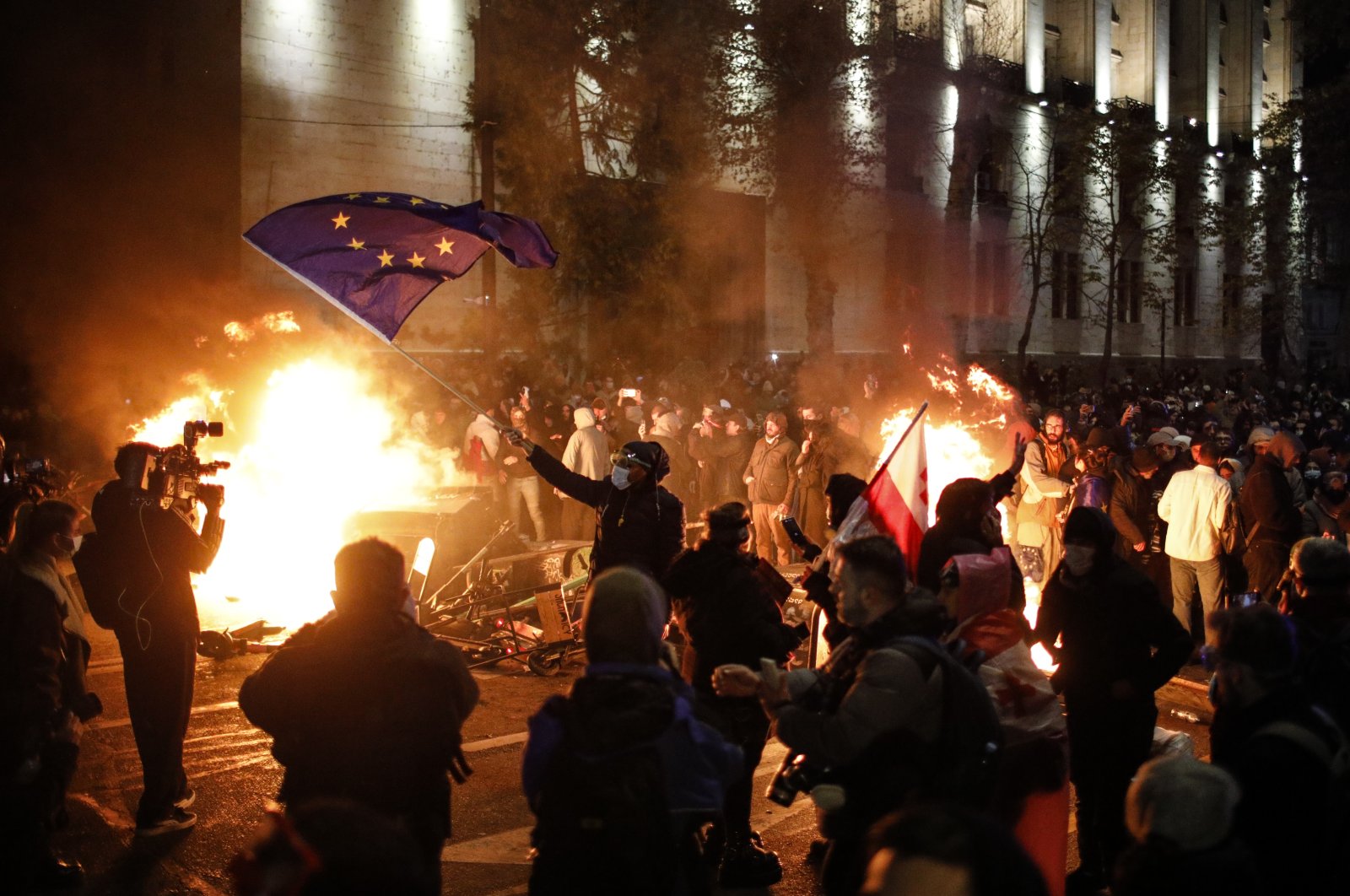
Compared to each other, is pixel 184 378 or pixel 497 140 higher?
pixel 497 140

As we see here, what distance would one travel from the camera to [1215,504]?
912cm

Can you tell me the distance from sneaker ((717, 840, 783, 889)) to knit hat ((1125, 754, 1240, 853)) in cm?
267

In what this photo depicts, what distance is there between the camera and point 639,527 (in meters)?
6.39

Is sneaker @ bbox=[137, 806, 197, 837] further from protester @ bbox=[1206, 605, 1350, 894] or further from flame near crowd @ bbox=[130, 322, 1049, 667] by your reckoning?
protester @ bbox=[1206, 605, 1350, 894]

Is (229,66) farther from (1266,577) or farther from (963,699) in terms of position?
(963,699)

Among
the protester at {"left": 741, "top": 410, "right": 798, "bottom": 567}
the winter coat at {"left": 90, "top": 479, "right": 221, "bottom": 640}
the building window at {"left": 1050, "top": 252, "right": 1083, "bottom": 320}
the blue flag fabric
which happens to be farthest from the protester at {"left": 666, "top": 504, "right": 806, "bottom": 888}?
the building window at {"left": 1050, "top": 252, "right": 1083, "bottom": 320}

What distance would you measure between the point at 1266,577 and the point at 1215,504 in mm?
621

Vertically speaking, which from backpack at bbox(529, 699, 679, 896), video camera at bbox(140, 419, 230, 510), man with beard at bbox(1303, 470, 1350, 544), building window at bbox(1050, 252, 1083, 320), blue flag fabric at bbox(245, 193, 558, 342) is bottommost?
backpack at bbox(529, 699, 679, 896)

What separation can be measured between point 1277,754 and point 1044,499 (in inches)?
295

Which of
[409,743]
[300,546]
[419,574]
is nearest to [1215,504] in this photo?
[419,574]

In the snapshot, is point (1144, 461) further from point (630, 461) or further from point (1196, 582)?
point (630, 461)

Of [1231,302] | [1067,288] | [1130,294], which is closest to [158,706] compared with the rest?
[1067,288]

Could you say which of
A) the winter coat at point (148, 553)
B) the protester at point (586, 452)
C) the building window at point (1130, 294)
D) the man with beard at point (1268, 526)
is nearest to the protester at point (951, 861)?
the winter coat at point (148, 553)

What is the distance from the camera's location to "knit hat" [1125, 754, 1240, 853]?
2.65m
